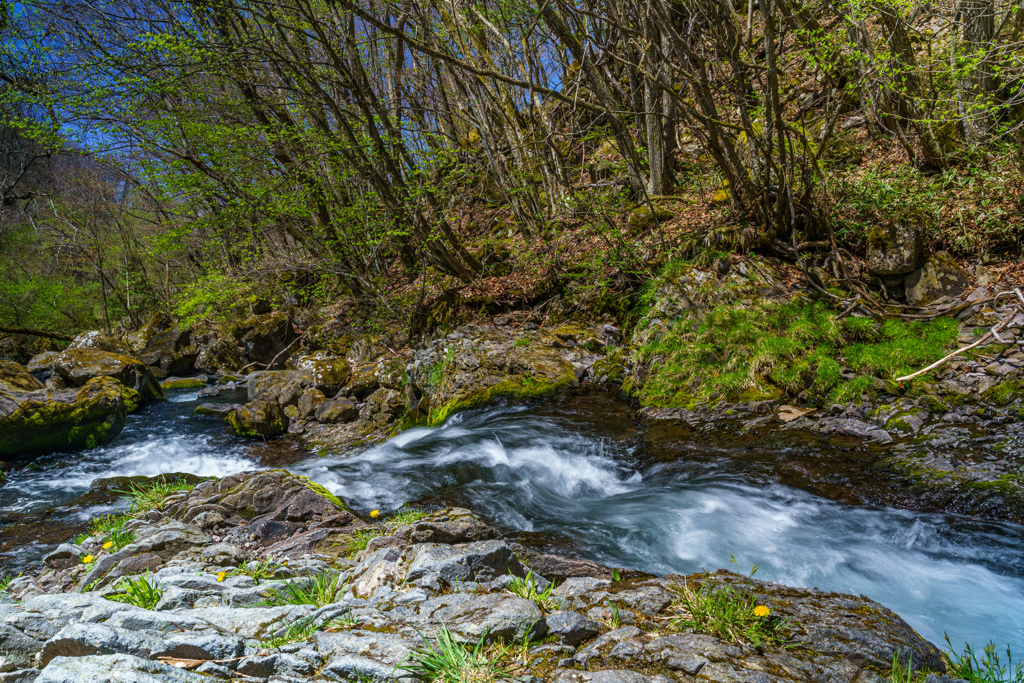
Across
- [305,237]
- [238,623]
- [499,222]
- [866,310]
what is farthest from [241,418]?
[866,310]

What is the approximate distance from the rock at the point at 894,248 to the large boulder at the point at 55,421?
1314cm

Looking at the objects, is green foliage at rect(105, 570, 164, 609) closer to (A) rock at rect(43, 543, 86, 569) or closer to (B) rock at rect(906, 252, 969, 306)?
(A) rock at rect(43, 543, 86, 569)

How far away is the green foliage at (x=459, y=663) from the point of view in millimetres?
1760

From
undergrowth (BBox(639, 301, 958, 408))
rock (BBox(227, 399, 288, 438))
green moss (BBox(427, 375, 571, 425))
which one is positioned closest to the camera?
undergrowth (BBox(639, 301, 958, 408))

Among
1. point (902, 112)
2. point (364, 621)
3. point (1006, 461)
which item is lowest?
point (1006, 461)

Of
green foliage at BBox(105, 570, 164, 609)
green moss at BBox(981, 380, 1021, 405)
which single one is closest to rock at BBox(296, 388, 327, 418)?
green foliage at BBox(105, 570, 164, 609)

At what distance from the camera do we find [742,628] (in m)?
2.21

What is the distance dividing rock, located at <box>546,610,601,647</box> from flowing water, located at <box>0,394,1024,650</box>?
4.70ft

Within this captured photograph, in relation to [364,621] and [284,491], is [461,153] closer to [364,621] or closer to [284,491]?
[284,491]

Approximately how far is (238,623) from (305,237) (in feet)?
29.6

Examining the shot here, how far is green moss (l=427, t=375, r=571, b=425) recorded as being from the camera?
7.57m

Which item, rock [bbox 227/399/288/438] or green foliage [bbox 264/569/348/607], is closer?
green foliage [bbox 264/569/348/607]

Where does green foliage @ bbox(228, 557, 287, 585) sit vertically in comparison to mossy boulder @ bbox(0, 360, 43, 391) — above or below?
below

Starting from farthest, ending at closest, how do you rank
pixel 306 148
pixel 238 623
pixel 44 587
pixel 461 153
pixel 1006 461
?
pixel 461 153
pixel 306 148
pixel 1006 461
pixel 44 587
pixel 238 623
